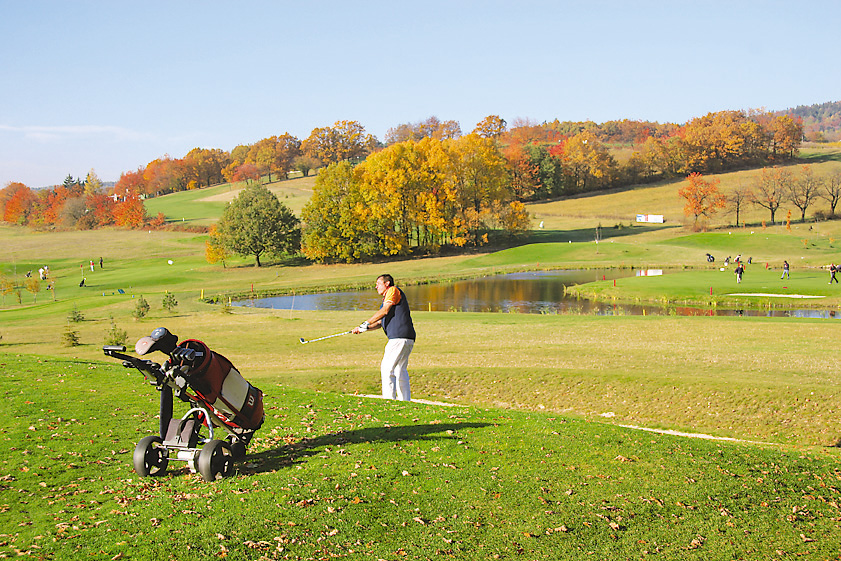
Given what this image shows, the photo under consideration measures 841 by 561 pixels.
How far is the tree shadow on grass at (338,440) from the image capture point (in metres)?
9.58

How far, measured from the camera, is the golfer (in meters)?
13.4

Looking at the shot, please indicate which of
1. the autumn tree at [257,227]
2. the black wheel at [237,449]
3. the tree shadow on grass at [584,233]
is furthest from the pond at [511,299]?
the black wheel at [237,449]

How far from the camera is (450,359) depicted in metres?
24.3

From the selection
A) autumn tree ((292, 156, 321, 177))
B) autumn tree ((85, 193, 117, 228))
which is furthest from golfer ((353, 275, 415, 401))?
autumn tree ((292, 156, 321, 177))

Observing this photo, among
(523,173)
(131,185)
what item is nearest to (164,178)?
(131,185)

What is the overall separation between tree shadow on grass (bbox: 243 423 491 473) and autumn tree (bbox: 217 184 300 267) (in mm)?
73471

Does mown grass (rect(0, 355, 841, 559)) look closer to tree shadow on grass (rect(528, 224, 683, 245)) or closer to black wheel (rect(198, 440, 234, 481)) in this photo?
black wheel (rect(198, 440, 234, 481))

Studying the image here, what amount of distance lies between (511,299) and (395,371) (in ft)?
123

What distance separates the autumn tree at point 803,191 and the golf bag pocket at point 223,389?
10526 centimetres

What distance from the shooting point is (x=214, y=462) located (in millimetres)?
8562

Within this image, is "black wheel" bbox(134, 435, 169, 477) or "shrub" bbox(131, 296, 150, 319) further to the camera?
"shrub" bbox(131, 296, 150, 319)

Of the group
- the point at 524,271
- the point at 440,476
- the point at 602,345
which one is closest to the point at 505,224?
the point at 524,271

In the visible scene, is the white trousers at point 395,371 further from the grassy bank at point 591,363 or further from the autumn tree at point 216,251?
the autumn tree at point 216,251

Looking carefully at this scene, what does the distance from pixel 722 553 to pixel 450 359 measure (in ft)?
56.0
